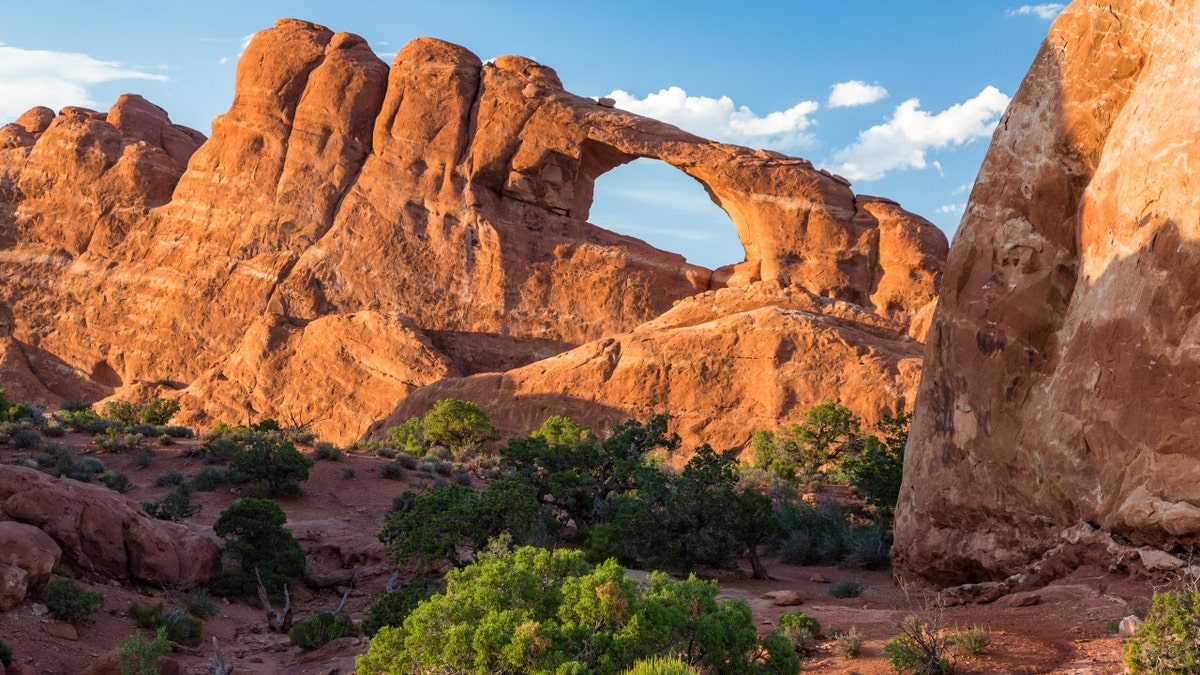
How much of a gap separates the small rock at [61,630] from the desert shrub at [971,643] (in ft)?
31.7

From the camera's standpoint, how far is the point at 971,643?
361 inches

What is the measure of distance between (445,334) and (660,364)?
468 inches

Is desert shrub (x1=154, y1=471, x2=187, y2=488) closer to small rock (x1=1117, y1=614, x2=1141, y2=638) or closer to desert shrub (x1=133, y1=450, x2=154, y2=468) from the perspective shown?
desert shrub (x1=133, y1=450, x2=154, y2=468)

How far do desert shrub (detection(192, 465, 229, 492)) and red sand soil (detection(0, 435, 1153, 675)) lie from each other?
1.63ft

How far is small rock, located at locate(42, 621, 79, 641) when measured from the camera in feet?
39.5

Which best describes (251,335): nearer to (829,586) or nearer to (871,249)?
(871,249)

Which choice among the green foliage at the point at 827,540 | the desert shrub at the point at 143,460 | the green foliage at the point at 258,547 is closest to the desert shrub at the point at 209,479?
the desert shrub at the point at 143,460

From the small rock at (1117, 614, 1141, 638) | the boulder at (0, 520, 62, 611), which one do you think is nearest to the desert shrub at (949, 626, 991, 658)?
the small rock at (1117, 614, 1141, 638)

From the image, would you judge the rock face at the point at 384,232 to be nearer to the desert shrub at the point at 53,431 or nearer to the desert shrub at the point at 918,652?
the desert shrub at the point at 53,431

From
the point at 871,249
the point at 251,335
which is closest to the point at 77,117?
the point at 251,335

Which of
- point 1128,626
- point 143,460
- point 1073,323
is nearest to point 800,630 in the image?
point 1128,626

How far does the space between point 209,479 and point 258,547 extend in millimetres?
5325

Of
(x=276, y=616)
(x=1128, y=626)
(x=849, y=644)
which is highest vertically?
(x=1128, y=626)

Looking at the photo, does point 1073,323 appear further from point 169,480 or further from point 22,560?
point 169,480
